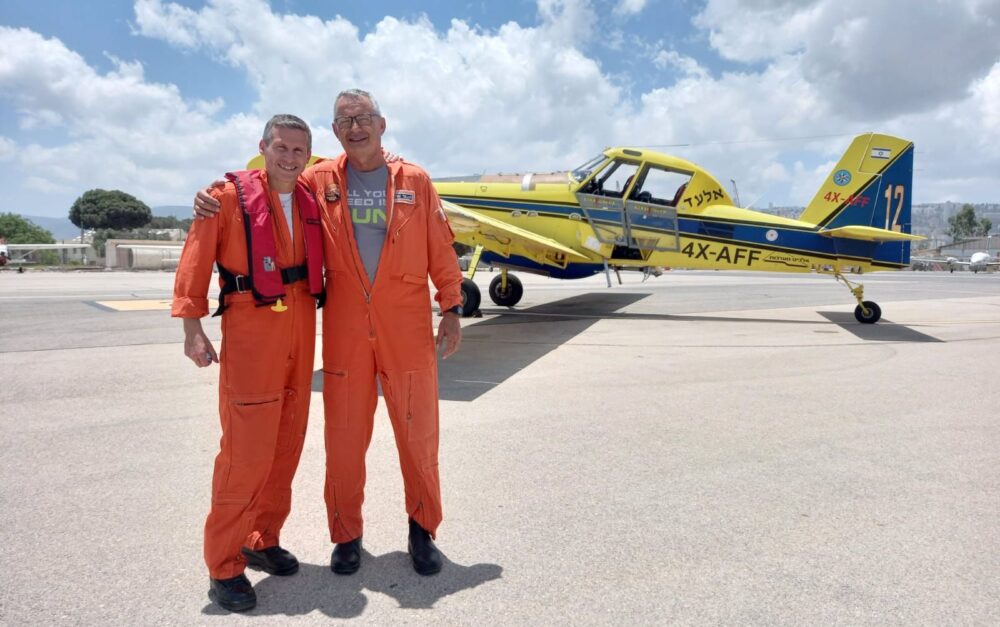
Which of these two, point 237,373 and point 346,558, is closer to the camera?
point 237,373

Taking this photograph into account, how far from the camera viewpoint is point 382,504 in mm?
3510

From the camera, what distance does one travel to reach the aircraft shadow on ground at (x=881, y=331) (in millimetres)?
10164

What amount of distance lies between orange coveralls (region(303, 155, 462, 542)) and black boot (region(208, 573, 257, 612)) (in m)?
0.46

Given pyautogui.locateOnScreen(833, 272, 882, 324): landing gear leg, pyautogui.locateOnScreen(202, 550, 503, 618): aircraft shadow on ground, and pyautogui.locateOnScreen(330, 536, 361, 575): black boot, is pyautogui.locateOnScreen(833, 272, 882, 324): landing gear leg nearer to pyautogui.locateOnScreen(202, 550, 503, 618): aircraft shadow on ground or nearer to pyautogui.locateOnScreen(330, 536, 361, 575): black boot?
pyautogui.locateOnScreen(202, 550, 503, 618): aircraft shadow on ground

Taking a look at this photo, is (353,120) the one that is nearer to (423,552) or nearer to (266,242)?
(266,242)

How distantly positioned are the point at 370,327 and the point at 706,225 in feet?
34.1

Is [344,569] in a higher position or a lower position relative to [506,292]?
lower

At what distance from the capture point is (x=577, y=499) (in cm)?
354

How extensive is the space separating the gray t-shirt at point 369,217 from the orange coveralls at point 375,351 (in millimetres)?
35

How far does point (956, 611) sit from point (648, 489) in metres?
1.56

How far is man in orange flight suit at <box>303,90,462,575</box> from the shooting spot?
9.54ft

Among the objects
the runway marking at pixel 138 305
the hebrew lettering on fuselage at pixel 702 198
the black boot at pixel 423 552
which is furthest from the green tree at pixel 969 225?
the black boot at pixel 423 552

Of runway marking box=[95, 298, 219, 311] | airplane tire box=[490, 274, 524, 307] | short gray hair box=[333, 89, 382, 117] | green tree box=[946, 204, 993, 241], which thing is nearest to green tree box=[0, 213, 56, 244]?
runway marking box=[95, 298, 219, 311]

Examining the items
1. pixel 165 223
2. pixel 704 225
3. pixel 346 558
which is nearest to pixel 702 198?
pixel 704 225
